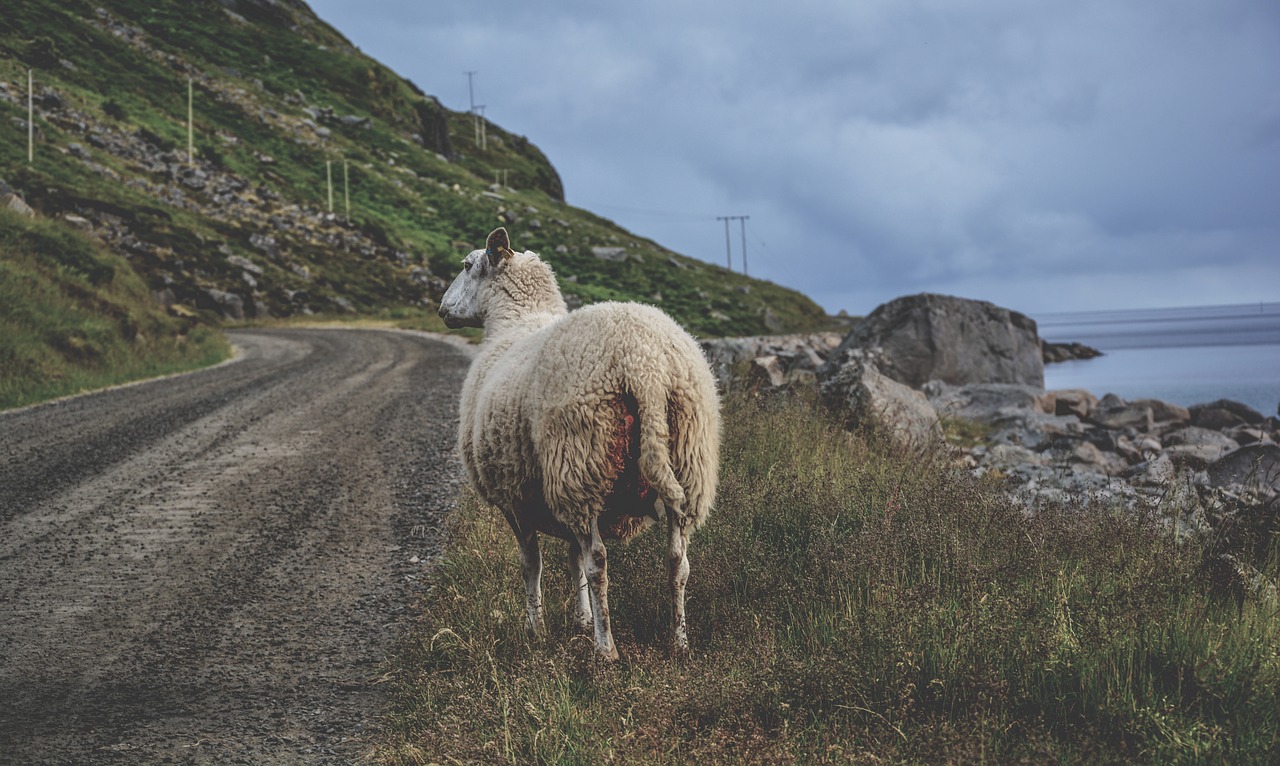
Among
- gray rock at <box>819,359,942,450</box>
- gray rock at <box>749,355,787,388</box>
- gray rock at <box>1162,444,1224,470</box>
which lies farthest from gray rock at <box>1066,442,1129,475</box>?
gray rock at <box>749,355,787,388</box>

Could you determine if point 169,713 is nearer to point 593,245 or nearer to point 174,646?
point 174,646

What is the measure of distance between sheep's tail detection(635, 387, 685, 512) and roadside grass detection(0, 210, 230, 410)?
51.8ft

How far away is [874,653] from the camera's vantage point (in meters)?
3.77

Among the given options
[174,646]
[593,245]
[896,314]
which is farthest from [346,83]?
[174,646]

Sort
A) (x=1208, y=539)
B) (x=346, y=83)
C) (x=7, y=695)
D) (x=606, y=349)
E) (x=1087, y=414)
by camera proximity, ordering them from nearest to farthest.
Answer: (x=606, y=349), (x=7, y=695), (x=1208, y=539), (x=1087, y=414), (x=346, y=83)

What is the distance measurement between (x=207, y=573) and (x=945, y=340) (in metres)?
19.6

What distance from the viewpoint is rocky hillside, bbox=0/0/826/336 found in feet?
133

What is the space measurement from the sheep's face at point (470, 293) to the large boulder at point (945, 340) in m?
16.6

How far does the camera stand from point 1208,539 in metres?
5.45

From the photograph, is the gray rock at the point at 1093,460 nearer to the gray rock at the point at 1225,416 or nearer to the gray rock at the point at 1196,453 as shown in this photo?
the gray rock at the point at 1196,453

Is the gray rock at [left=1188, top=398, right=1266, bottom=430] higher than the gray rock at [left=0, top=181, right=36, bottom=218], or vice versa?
the gray rock at [left=0, top=181, right=36, bottom=218]

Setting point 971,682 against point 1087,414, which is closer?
point 971,682

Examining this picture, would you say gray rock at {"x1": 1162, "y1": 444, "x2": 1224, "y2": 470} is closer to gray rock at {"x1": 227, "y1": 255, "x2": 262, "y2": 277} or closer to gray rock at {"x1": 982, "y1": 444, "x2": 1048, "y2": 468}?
gray rock at {"x1": 982, "y1": 444, "x2": 1048, "y2": 468}

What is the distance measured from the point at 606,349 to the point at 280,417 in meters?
11.8
